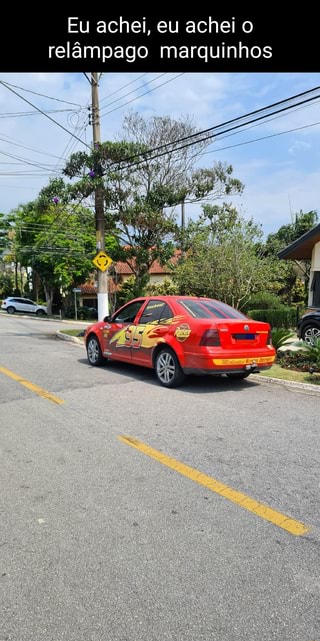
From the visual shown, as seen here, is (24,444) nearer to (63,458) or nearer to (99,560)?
(63,458)

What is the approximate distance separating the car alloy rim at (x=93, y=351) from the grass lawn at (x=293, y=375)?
3.42 meters

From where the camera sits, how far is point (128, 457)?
439 cm

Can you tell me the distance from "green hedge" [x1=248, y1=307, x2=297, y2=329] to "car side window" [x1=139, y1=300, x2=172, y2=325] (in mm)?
10971

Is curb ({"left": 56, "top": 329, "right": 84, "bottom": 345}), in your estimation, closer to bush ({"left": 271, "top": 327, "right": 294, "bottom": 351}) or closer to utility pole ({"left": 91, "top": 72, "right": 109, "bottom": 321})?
utility pole ({"left": 91, "top": 72, "right": 109, "bottom": 321})

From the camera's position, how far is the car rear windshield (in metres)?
7.59

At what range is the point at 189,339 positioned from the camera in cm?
709

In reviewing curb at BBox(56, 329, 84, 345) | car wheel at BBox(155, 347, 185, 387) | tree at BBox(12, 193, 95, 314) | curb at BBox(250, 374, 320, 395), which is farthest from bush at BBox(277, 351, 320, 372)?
tree at BBox(12, 193, 95, 314)

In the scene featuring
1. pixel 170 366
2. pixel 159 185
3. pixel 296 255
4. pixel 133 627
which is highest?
pixel 159 185

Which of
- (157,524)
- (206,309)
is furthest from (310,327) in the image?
(157,524)

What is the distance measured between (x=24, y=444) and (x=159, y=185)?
14635 mm

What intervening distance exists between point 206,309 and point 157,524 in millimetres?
4961

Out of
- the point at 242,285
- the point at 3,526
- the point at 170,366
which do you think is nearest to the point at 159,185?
the point at 242,285

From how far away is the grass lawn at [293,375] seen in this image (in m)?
7.87

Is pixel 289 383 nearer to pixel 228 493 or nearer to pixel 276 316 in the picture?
pixel 228 493
